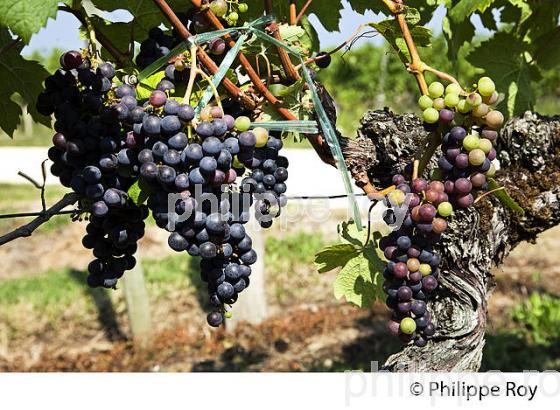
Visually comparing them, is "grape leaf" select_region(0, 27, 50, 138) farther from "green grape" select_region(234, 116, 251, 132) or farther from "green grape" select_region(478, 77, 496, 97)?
"green grape" select_region(478, 77, 496, 97)

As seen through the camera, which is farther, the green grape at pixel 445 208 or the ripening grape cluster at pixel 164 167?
the green grape at pixel 445 208

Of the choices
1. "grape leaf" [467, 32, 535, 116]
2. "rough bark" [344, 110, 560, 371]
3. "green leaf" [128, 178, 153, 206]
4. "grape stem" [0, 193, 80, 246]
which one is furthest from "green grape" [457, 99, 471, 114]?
"grape leaf" [467, 32, 535, 116]

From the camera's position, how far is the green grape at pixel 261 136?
139 cm

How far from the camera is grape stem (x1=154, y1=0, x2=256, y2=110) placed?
54.2 inches

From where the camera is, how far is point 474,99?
1388 mm

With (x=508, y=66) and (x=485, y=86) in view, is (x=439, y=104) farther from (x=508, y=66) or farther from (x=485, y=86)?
(x=508, y=66)

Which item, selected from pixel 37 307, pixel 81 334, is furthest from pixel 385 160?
pixel 37 307

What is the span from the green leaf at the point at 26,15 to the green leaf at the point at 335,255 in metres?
0.86

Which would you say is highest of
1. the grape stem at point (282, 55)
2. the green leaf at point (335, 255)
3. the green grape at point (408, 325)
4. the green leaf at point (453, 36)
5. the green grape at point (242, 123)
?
the green leaf at point (453, 36)

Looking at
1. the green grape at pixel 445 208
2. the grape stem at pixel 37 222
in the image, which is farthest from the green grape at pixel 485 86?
the grape stem at pixel 37 222

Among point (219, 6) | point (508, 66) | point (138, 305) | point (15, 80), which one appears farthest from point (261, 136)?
point (138, 305)

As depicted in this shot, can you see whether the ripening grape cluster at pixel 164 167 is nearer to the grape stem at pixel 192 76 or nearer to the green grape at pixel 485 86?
the grape stem at pixel 192 76
